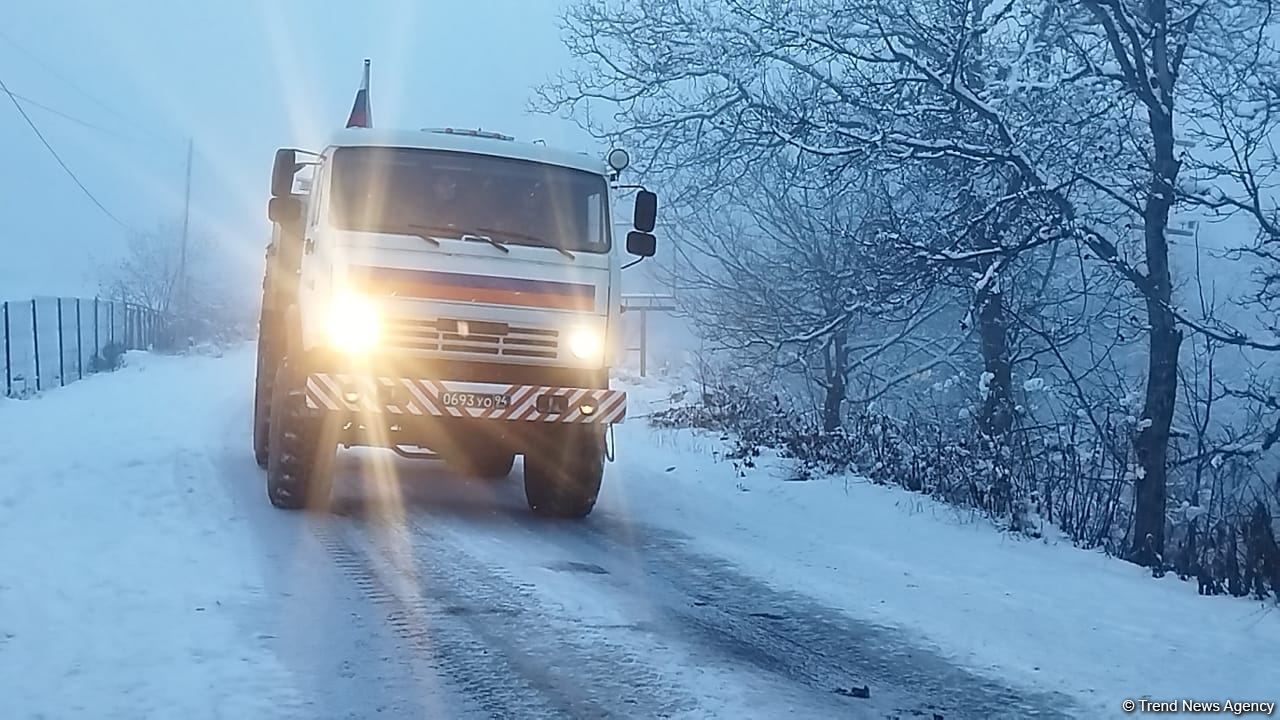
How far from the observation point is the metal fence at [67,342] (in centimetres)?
2328

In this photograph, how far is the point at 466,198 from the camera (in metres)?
9.13

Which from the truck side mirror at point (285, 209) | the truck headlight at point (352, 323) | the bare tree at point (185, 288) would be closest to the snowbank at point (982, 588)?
the truck headlight at point (352, 323)

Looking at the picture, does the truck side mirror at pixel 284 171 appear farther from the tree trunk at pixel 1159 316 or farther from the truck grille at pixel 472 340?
the tree trunk at pixel 1159 316

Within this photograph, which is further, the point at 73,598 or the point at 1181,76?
the point at 1181,76

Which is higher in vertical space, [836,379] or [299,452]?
[836,379]

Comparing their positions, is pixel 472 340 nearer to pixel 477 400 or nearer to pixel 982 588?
pixel 477 400

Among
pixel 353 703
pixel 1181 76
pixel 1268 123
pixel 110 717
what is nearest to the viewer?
pixel 110 717

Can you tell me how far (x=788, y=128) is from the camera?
11.9m

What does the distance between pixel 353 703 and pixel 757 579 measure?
3.37 meters

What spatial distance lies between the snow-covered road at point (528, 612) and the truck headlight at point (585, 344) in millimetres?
1293

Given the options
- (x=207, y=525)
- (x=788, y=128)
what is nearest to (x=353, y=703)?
(x=207, y=525)

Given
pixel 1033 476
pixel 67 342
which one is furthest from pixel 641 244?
pixel 67 342

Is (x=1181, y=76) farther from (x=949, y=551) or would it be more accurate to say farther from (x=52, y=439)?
(x=52, y=439)

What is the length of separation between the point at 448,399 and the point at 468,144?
6.71ft
